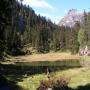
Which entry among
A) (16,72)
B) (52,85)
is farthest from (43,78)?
(52,85)

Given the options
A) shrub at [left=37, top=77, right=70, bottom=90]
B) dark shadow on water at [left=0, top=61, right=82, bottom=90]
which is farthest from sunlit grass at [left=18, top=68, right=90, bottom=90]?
shrub at [left=37, top=77, right=70, bottom=90]

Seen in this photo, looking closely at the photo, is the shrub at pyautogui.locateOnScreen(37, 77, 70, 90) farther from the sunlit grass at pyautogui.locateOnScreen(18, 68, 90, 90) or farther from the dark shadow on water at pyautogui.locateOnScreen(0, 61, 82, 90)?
the dark shadow on water at pyautogui.locateOnScreen(0, 61, 82, 90)

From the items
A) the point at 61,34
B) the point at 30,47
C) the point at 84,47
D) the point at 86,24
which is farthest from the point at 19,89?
the point at 61,34

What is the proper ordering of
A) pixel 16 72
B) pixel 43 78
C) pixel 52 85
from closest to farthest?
1. pixel 52 85
2. pixel 43 78
3. pixel 16 72

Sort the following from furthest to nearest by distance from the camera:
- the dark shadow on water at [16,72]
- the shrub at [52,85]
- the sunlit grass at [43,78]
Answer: the dark shadow on water at [16,72] → the sunlit grass at [43,78] → the shrub at [52,85]

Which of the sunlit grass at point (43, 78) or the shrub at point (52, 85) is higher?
the shrub at point (52, 85)

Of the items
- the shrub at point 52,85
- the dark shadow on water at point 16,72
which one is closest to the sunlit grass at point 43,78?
the dark shadow on water at point 16,72

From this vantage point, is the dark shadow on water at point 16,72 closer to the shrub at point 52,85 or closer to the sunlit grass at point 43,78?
the sunlit grass at point 43,78

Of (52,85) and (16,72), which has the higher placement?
(52,85)

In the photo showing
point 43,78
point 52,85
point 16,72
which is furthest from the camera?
point 16,72

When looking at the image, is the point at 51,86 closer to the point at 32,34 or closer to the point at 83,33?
the point at 83,33

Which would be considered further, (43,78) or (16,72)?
(16,72)

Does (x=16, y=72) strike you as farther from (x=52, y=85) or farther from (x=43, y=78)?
(x=52, y=85)

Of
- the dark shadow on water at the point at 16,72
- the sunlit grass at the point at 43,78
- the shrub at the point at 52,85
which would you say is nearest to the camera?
the shrub at the point at 52,85
